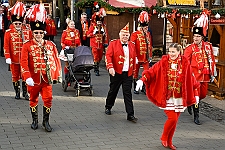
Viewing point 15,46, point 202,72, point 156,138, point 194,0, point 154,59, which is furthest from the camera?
point 154,59

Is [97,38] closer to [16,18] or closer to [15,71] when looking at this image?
[15,71]

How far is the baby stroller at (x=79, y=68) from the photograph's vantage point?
32.6 feet

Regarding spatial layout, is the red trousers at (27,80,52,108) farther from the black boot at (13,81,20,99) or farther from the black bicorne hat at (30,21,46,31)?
the black boot at (13,81,20,99)

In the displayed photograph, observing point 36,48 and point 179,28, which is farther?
point 179,28

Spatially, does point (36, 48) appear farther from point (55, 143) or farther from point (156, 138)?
point (156, 138)

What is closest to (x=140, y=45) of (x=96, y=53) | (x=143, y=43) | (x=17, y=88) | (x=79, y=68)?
(x=143, y=43)

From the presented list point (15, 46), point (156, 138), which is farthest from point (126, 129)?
point (15, 46)

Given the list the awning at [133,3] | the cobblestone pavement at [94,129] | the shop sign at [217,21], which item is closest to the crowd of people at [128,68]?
the cobblestone pavement at [94,129]

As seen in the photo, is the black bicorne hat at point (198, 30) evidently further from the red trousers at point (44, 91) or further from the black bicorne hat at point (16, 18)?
the black bicorne hat at point (16, 18)

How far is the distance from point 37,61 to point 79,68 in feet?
9.66

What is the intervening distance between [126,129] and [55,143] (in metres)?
1.55

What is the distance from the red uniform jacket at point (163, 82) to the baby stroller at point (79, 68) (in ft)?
12.1

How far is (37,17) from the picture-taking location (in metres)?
7.04

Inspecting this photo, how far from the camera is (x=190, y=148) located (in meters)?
6.60
